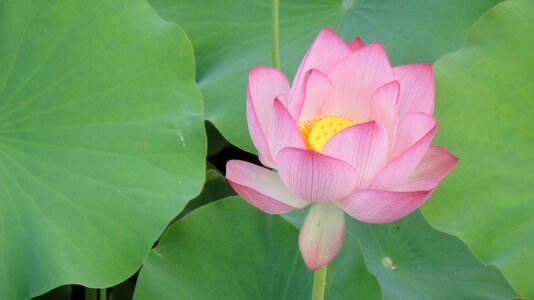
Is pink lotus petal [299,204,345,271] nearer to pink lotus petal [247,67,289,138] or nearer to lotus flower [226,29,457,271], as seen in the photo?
lotus flower [226,29,457,271]

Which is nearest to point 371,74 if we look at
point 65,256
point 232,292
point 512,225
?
point 512,225

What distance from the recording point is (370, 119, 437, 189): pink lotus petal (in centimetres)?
80

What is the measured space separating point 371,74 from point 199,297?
0.43 metres

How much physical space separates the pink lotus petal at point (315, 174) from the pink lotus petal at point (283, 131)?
1.0 inches

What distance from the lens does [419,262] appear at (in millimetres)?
1210

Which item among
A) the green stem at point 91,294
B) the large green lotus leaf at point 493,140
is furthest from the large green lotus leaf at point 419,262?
the green stem at point 91,294

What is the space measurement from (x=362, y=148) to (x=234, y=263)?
1.30 ft

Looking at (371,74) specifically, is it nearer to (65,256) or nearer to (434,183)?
(434,183)

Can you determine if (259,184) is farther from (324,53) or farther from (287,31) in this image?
(287,31)

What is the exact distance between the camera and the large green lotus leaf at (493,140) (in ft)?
3.30

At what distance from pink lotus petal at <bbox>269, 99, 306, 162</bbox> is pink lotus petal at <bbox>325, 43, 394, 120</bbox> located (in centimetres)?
14

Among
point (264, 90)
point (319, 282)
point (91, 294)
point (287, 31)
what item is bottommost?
point (91, 294)

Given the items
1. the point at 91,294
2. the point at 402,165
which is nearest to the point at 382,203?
the point at 402,165

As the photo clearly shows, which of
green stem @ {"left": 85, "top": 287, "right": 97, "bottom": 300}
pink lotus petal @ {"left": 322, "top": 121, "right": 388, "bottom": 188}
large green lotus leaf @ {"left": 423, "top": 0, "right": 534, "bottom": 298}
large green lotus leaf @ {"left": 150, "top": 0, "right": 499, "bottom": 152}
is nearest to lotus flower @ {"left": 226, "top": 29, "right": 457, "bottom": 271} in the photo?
Result: pink lotus petal @ {"left": 322, "top": 121, "right": 388, "bottom": 188}
